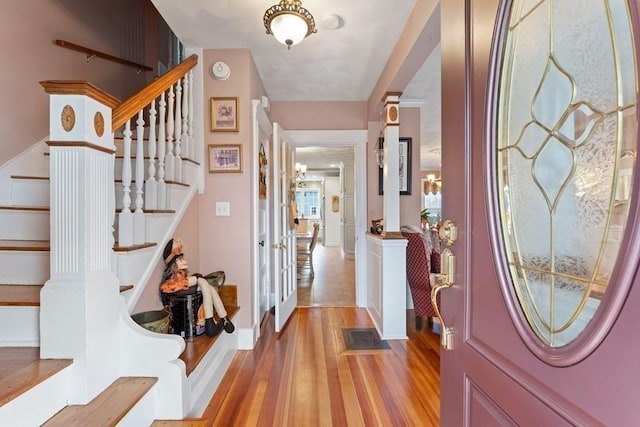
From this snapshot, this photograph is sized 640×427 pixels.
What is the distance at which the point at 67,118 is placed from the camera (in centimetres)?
124

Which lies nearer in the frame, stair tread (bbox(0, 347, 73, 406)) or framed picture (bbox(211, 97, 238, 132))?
stair tread (bbox(0, 347, 73, 406))

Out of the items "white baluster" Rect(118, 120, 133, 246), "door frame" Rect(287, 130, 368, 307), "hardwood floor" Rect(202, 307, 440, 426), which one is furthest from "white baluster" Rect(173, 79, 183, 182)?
"door frame" Rect(287, 130, 368, 307)

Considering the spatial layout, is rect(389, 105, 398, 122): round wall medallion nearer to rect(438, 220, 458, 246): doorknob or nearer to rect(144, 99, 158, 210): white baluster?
rect(144, 99, 158, 210): white baluster

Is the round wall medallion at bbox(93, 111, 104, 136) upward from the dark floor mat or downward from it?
upward

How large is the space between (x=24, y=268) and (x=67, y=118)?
90 cm

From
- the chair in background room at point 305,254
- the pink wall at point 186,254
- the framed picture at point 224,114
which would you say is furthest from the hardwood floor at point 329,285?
the framed picture at point 224,114

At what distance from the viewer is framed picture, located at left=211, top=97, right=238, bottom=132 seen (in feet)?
9.08

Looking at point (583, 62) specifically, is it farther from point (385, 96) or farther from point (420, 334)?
point (420, 334)

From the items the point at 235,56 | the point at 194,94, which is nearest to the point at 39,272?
the point at 194,94

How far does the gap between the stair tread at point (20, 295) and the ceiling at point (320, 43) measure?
1880mm

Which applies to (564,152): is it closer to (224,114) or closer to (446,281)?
(446,281)

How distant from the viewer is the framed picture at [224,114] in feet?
9.08

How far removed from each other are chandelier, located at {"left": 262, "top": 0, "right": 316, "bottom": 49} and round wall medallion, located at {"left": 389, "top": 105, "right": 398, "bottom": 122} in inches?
49.8

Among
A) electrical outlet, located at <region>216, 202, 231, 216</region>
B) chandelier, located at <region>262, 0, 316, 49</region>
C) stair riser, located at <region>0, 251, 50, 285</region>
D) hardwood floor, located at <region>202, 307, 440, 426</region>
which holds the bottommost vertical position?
hardwood floor, located at <region>202, 307, 440, 426</region>
